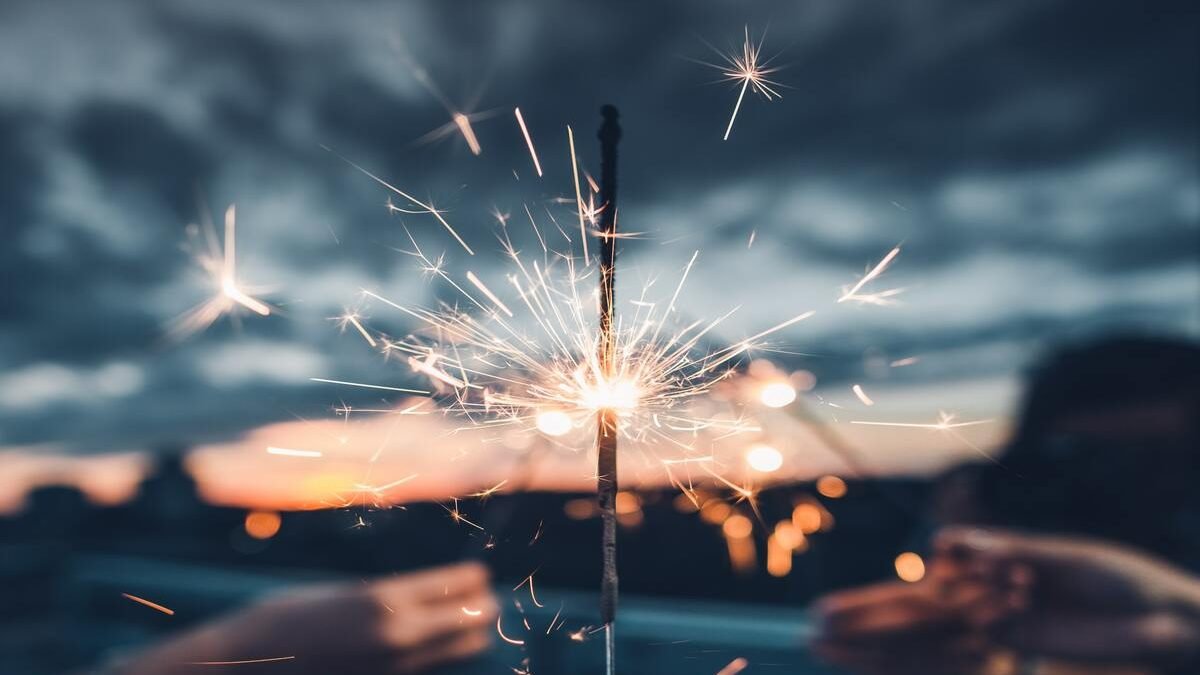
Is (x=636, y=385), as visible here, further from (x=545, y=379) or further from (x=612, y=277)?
(x=612, y=277)

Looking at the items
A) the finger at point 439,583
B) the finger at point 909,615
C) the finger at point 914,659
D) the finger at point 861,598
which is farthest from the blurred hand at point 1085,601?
the finger at point 439,583

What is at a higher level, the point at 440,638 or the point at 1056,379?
the point at 1056,379

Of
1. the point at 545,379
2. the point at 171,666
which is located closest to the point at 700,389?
the point at 545,379

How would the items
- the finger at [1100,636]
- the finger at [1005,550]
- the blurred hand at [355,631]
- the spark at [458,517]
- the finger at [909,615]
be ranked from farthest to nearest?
the blurred hand at [355,631] → the finger at [909,615] → the finger at [1005,550] → the finger at [1100,636] → the spark at [458,517]

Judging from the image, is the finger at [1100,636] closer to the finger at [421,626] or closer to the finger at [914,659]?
the finger at [914,659]

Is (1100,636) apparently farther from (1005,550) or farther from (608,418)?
(608,418)

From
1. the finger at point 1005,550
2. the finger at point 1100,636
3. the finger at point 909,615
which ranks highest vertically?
the finger at point 1005,550
